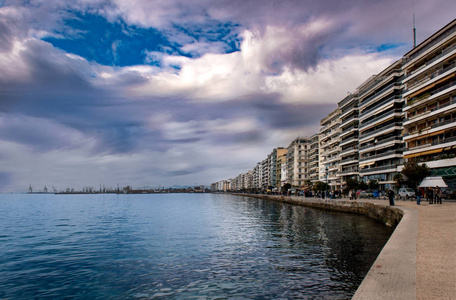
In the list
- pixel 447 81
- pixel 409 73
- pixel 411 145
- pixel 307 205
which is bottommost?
pixel 307 205

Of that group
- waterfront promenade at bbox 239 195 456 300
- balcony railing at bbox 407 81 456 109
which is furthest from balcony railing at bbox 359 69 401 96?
waterfront promenade at bbox 239 195 456 300

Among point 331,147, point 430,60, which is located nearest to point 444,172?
point 430,60

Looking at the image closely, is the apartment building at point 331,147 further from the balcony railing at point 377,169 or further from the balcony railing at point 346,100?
the balcony railing at point 377,169

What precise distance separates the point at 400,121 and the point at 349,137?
81.5 feet

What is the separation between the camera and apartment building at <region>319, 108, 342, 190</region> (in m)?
99.4

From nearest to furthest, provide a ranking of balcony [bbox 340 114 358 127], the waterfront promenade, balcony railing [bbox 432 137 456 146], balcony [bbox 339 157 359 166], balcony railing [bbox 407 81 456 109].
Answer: the waterfront promenade
balcony railing [bbox 432 137 456 146]
balcony railing [bbox 407 81 456 109]
balcony [bbox 339 157 359 166]
balcony [bbox 340 114 358 127]

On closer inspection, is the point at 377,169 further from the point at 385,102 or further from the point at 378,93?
the point at 378,93

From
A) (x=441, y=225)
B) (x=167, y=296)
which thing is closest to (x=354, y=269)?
(x=441, y=225)

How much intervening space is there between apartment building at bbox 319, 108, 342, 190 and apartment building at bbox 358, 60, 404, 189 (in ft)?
51.0

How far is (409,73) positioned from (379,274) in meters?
63.4

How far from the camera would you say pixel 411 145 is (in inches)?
2370

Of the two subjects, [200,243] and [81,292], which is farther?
[200,243]

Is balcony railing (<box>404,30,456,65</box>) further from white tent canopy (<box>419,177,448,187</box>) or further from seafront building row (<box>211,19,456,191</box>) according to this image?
white tent canopy (<box>419,177,448,187</box>)

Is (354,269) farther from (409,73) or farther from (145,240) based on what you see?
(409,73)
